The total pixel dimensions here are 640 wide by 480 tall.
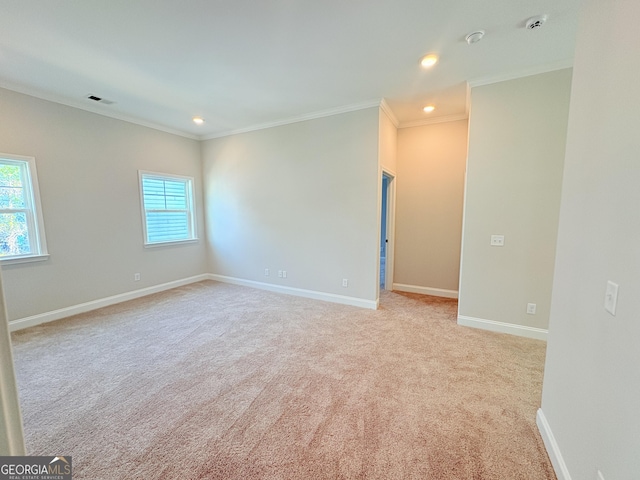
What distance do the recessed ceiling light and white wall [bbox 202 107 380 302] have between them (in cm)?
98

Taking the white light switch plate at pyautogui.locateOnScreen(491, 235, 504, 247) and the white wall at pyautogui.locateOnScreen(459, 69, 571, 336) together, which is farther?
the white light switch plate at pyautogui.locateOnScreen(491, 235, 504, 247)

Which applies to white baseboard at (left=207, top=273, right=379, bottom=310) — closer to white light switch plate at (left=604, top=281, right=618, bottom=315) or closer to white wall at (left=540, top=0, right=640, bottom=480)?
white wall at (left=540, top=0, right=640, bottom=480)

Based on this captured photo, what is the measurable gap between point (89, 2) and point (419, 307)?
4.63 metres

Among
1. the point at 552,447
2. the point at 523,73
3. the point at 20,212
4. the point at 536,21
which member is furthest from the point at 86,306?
the point at 523,73

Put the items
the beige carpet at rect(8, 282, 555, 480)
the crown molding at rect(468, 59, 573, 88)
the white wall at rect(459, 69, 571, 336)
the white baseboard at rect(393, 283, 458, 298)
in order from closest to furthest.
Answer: the beige carpet at rect(8, 282, 555, 480) → the crown molding at rect(468, 59, 573, 88) → the white wall at rect(459, 69, 571, 336) → the white baseboard at rect(393, 283, 458, 298)

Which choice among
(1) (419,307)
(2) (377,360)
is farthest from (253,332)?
(1) (419,307)

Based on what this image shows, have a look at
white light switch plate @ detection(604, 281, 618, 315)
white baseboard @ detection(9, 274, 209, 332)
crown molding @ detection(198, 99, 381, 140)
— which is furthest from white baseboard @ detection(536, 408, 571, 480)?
white baseboard @ detection(9, 274, 209, 332)

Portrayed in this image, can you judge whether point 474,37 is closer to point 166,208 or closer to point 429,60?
point 429,60

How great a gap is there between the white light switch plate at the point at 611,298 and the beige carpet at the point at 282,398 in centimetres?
106

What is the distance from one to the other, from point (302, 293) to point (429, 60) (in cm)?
356

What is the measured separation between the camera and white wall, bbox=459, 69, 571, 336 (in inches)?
107

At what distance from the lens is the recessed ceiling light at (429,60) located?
98.0 inches

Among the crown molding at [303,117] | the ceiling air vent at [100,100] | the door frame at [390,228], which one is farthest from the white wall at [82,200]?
the door frame at [390,228]

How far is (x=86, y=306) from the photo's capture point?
12.3 feet
